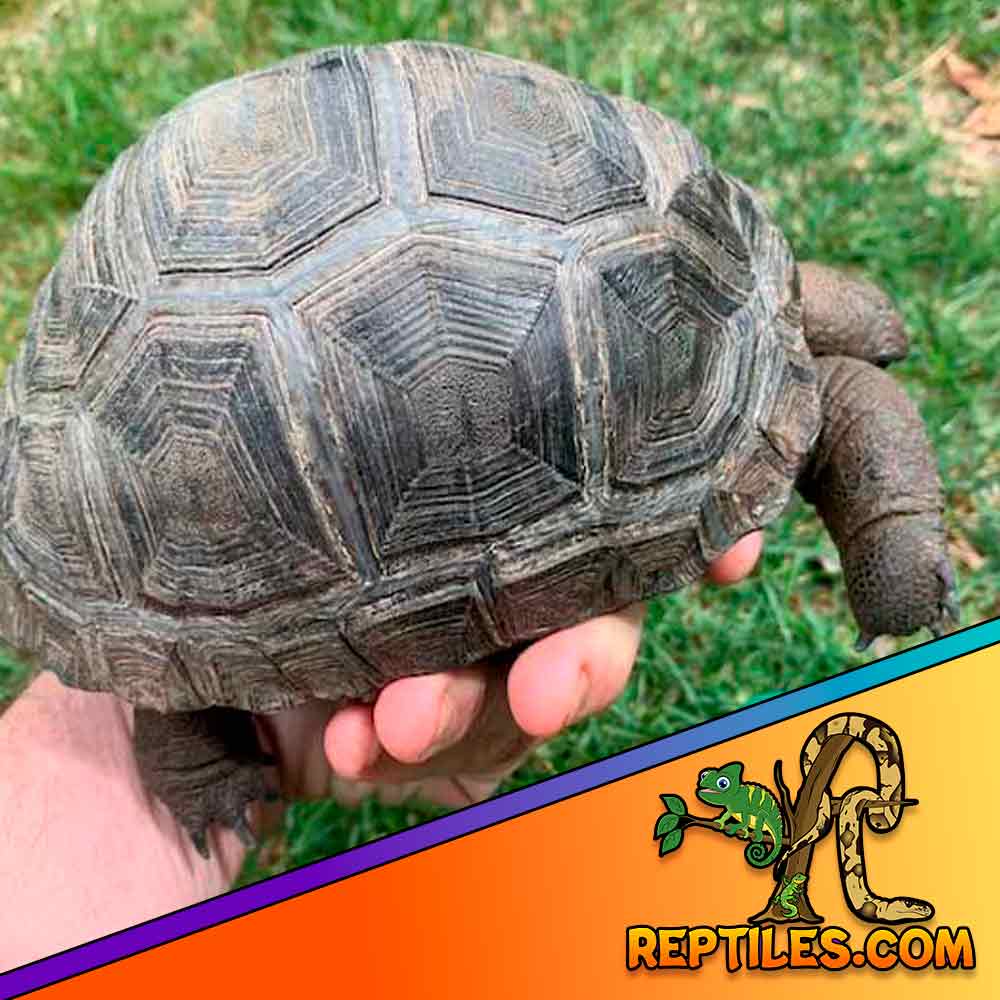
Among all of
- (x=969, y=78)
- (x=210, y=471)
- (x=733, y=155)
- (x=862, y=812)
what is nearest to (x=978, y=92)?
(x=969, y=78)

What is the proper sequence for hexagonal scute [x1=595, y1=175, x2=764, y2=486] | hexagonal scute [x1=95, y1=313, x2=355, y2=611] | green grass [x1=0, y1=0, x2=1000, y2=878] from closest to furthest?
hexagonal scute [x1=95, y1=313, x2=355, y2=611]
hexagonal scute [x1=595, y1=175, x2=764, y2=486]
green grass [x1=0, y1=0, x2=1000, y2=878]

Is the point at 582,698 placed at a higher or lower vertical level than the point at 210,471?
lower

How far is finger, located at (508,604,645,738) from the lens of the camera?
177 cm

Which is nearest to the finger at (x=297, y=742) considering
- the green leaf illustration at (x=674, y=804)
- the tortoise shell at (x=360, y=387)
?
the tortoise shell at (x=360, y=387)

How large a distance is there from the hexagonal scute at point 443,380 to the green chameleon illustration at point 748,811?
0.62m

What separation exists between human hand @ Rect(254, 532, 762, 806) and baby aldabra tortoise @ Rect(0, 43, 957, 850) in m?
0.05

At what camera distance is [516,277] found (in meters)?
1.63

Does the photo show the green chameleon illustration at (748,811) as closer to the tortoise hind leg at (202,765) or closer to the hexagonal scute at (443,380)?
the hexagonal scute at (443,380)

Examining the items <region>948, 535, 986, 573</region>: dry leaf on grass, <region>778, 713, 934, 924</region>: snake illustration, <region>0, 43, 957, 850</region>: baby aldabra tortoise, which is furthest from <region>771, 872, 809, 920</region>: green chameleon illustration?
<region>948, 535, 986, 573</region>: dry leaf on grass

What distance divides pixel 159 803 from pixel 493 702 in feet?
2.60

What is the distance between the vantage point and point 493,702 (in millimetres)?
2088

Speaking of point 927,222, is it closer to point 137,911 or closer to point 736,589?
point 736,589

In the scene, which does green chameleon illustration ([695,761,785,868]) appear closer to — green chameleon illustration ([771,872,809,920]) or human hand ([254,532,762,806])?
green chameleon illustration ([771,872,809,920])

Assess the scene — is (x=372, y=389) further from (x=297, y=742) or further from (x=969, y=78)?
(x=969, y=78)
